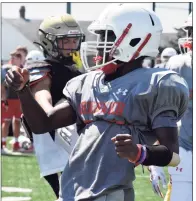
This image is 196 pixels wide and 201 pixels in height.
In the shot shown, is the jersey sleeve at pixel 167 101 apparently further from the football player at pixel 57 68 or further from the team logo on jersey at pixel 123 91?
the football player at pixel 57 68

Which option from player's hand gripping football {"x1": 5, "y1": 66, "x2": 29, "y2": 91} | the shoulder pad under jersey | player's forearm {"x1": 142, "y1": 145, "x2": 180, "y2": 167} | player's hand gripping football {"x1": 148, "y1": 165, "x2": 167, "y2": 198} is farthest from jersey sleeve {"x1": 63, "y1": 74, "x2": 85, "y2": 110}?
player's hand gripping football {"x1": 148, "y1": 165, "x2": 167, "y2": 198}

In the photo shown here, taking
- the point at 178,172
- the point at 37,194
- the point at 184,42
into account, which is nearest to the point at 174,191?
the point at 178,172

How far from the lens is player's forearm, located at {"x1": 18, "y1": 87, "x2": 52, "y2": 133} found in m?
3.41

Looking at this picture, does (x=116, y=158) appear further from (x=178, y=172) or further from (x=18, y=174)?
(x=18, y=174)

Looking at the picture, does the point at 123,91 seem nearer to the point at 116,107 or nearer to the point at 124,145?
the point at 116,107

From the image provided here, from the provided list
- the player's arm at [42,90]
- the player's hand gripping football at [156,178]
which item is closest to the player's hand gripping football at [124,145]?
the player's arm at [42,90]

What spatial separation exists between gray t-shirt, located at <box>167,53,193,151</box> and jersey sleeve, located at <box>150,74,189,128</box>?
2.51 metres

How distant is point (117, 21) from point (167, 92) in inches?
17.4

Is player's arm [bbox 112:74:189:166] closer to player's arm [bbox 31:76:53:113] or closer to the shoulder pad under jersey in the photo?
player's arm [bbox 31:76:53:113]

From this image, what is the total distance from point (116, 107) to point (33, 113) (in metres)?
0.45

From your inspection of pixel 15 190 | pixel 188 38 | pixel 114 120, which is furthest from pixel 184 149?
pixel 15 190

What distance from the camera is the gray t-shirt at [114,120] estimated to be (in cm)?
318

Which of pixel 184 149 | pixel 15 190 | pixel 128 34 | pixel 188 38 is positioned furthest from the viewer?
pixel 15 190

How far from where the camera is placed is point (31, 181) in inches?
339
